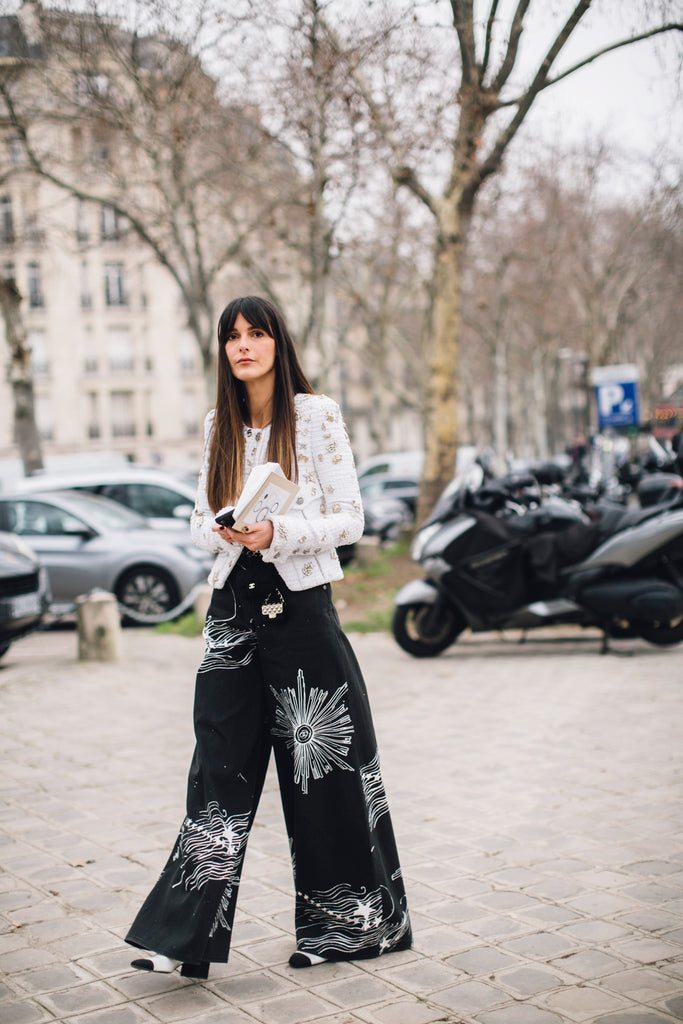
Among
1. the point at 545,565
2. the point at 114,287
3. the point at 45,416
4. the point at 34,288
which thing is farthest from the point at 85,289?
the point at 545,565

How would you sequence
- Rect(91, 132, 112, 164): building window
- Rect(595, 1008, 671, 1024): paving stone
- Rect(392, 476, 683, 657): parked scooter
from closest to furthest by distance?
Rect(595, 1008, 671, 1024): paving stone → Rect(392, 476, 683, 657): parked scooter → Rect(91, 132, 112, 164): building window

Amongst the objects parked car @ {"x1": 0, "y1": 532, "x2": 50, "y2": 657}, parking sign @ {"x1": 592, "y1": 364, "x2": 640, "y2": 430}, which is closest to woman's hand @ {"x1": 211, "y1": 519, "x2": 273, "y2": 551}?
parked car @ {"x1": 0, "y1": 532, "x2": 50, "y2": 657}

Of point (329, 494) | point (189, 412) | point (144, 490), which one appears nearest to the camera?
point (329, 494)

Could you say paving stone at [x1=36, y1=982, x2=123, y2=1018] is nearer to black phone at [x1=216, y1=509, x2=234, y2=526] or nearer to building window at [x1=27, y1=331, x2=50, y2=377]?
black phone at [x1=216, y1=509, x2=234, y2=526]

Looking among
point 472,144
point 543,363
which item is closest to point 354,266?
point 543,363

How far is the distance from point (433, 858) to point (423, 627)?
15.6ft

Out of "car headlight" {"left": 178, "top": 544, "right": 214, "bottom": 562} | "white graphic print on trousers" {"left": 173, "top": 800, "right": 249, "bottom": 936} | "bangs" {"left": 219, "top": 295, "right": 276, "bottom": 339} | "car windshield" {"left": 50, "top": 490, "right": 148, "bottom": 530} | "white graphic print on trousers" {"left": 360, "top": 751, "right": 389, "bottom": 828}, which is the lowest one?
"white graphic print on trousers" {"left": 173, "top": 800, "right": 249, "bottom": 936}

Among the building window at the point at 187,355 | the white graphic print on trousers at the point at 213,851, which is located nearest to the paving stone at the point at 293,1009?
the white graphic print on trousers at the point at 213,851

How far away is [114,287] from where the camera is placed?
5275 centimetres

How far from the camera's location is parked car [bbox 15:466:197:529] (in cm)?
1409

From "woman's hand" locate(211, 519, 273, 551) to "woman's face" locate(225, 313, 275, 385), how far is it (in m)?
0.49

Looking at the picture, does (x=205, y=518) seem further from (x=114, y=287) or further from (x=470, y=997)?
(x=114, y=287)

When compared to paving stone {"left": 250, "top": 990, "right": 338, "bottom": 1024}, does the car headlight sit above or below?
above

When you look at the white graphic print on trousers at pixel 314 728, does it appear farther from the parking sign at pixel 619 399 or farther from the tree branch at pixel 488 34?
the parking sign at pixel 619 399
